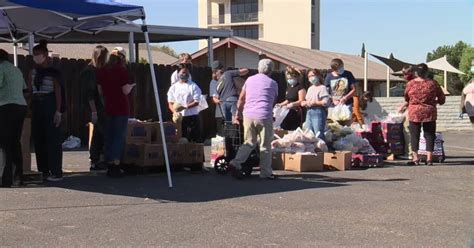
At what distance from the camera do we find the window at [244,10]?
85125mm

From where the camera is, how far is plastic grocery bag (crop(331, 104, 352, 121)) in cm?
1346

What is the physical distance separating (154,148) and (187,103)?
1.38 metres

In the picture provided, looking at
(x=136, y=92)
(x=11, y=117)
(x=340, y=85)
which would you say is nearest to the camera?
(x=11, y=117)

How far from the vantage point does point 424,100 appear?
1240cm

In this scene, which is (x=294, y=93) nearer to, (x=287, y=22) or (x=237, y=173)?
(x=237, y=173)

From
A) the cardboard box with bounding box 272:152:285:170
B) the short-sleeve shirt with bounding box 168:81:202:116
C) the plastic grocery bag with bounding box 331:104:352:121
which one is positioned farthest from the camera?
the plastic grocery bag with bounding box 331:104:352:121

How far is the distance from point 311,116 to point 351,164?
3.75 ft

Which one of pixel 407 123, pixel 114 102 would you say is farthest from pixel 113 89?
pixel 407 123

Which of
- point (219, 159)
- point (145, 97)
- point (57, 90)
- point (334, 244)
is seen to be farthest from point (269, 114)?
point (145, 97)

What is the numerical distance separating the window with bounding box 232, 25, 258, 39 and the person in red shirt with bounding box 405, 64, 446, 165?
7299cm

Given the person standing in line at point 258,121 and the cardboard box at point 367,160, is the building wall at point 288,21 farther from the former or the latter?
the person standing in line at point 258,121

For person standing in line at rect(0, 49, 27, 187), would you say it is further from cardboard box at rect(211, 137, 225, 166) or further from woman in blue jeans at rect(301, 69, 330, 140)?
woman in blue jeans at rect(301, 69, 330, 140)

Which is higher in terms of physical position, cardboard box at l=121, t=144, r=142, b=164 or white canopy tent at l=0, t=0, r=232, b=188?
white canopy tent at l=0, t=0, r=232, b=188

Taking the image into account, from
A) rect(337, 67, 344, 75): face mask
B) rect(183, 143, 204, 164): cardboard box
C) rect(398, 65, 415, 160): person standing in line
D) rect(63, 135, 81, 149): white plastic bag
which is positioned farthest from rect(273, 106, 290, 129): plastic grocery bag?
rect(63, 135, 81, 149): white plastic bag
